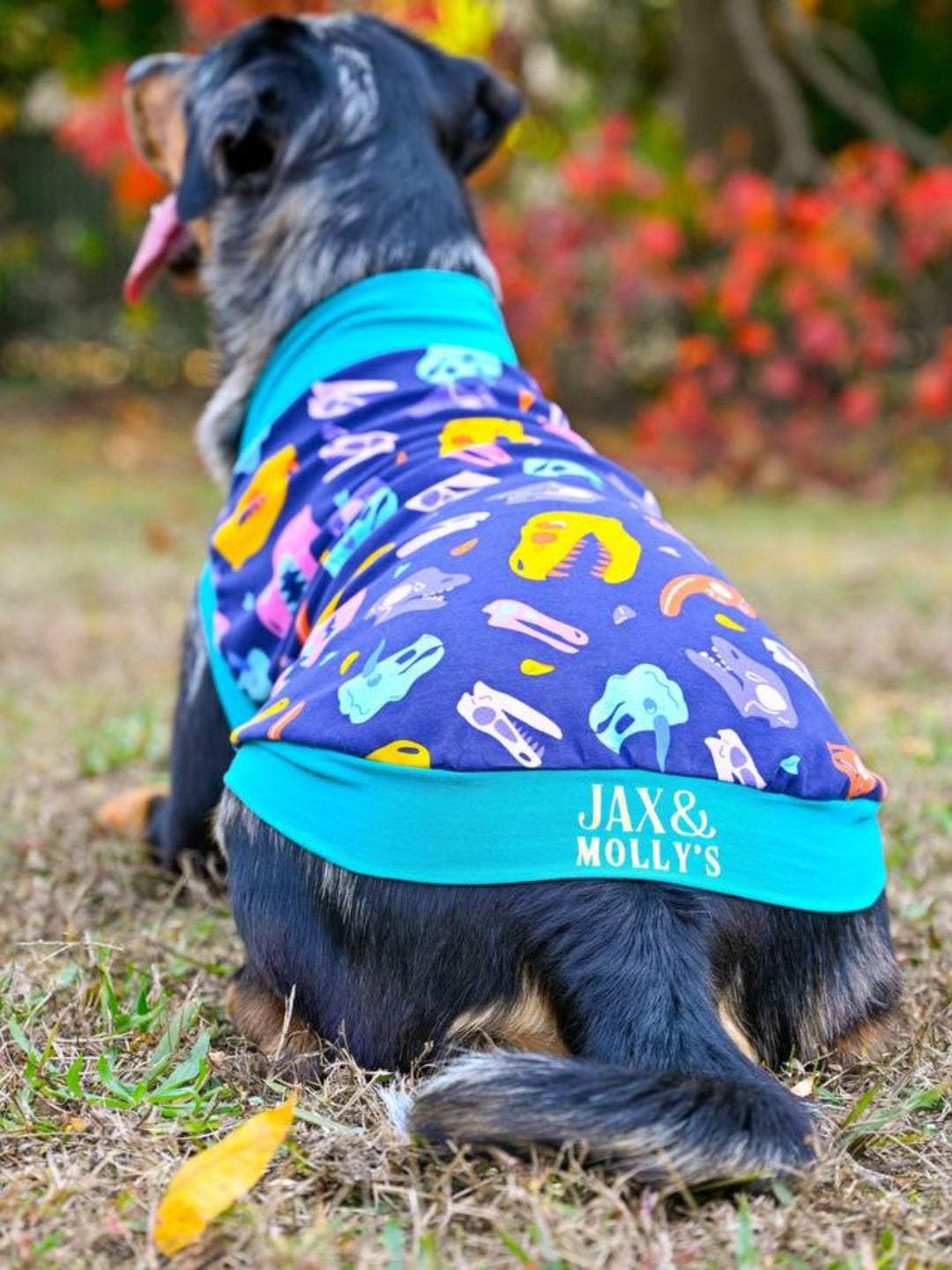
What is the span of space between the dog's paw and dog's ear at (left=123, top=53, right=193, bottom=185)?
1315 mm

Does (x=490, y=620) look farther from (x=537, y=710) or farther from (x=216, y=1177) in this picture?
(x=216, y=1177)

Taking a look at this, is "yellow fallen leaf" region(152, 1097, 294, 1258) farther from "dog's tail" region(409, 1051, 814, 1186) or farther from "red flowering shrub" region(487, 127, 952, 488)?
"red flowering shrub" region(487, 127, 952, 488)

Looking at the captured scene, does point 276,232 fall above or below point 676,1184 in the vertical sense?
above

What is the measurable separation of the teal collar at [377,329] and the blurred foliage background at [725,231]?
21.5 ft

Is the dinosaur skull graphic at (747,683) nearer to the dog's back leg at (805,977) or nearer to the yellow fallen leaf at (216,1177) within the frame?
the dog's back leg at (805,977)

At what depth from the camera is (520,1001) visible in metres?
1.82

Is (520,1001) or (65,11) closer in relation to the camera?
(520,1001)

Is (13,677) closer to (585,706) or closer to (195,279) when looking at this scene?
(195,279)

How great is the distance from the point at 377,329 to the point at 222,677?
2.31 ft

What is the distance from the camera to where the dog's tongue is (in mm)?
3258

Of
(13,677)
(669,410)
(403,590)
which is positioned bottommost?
(669,410)

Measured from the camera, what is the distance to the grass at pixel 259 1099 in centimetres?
157

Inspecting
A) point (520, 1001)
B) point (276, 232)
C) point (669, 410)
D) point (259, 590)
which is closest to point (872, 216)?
point (669, 410)

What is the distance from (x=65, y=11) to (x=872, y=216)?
6.71 meters
